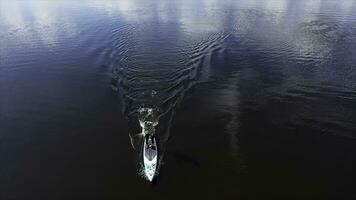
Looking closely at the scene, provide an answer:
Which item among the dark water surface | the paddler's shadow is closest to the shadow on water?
the dark water surface

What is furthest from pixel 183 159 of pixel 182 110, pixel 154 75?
pixel 154 75

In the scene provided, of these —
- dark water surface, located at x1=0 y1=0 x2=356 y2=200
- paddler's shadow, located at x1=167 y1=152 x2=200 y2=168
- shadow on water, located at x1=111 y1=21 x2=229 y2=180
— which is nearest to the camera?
dark water surface, located at x1=0 y1=0 x2=356 y2=200

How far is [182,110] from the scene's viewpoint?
37625 millimetres

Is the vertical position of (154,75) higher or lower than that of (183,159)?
higher

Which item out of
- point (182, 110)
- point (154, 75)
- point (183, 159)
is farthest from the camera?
point (154, 75)

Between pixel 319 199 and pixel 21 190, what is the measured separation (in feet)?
84.3

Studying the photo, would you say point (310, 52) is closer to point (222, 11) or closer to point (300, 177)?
point (300, 177)

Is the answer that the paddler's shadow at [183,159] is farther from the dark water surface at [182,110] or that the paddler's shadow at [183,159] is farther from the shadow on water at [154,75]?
the shadow on water at [154,75]

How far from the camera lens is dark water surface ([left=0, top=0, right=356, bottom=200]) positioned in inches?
1107

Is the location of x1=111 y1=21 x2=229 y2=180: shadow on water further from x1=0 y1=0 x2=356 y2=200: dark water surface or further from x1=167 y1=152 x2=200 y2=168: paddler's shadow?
x1=167 y1=152 x2=200 y2=168: paddler's shadow

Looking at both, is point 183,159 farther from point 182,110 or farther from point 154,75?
point 154,75

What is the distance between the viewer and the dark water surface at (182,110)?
92.3 feet

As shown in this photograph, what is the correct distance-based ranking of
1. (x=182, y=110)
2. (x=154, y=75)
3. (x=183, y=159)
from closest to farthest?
(x=183, y=159)
(x=182, y=110)
(x=154, y=75)

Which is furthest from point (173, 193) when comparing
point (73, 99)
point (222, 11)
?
point (222, 11)
